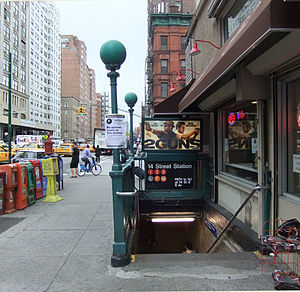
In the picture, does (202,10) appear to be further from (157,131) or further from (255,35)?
(255,35)

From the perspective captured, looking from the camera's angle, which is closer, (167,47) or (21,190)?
(21,190)

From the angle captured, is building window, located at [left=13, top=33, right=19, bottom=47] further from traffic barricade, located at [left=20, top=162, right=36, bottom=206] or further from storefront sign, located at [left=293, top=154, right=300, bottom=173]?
storefront sign, located at [left=293, top=154, right=300, bottom=173]

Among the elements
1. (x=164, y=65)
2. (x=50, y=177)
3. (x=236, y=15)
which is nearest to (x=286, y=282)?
(x=236, y=15)

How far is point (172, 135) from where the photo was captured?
749 cm

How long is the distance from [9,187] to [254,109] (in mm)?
5880

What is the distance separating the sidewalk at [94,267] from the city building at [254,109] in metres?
1.00

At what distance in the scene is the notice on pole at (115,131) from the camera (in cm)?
386

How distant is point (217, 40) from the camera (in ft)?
23.8

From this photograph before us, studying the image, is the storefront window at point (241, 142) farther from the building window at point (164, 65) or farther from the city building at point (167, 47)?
the building window at point (164, 65)

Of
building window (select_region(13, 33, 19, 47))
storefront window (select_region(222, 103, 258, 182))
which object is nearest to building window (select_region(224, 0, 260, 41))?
storefront window (select_region(222, 103, 258, 182))

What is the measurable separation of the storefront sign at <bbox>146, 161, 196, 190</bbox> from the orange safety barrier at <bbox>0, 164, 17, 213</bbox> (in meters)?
3.42

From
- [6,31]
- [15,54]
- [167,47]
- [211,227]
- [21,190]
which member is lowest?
[211,227]

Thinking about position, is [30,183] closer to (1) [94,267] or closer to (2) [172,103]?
(2) [172,103]

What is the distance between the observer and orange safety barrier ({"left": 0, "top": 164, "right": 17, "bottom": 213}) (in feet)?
21.4
